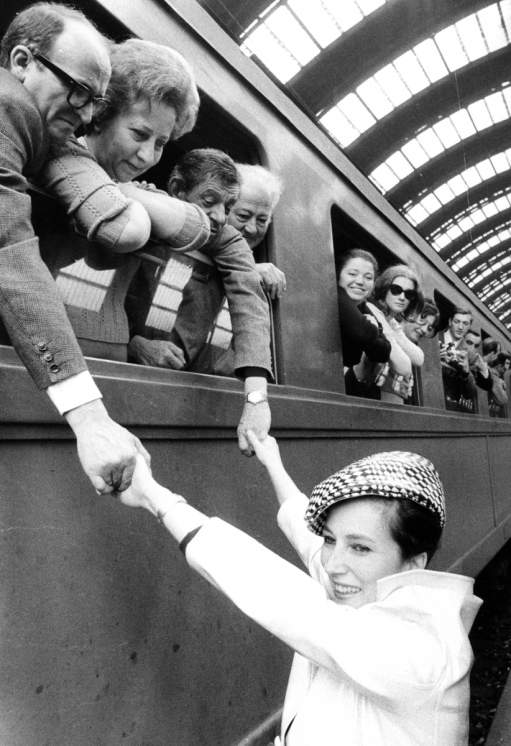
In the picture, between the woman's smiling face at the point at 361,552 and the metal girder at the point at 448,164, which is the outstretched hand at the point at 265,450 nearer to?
the woman's smiling face at the point at 361,552

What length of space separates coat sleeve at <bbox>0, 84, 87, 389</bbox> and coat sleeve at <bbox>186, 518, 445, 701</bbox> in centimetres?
42

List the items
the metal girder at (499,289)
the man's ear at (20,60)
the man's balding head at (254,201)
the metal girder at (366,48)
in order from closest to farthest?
the man's ear at (20,60) → the man's balding head at (254,201) → the metal girder at (366,48) → the metal girder at (499,289)

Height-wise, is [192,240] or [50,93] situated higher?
[50,93]

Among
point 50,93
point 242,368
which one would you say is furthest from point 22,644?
point 50,93

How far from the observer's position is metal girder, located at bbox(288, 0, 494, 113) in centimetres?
272

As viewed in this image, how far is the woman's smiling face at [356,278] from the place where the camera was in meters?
3.18

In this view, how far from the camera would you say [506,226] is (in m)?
6.29

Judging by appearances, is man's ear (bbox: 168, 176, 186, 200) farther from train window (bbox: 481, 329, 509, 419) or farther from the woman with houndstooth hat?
train window (bbox: 481, 329, 509, 419)

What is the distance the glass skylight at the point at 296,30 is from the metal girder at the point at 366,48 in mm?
43

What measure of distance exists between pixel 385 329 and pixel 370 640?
2606 mm

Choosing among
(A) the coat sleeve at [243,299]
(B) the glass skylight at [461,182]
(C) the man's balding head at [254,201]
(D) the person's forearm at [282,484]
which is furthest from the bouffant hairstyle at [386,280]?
(D) the person's forearm at [282,484]

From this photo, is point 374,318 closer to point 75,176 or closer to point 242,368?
point 242,368

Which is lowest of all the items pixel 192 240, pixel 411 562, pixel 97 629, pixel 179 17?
pixel 97 629

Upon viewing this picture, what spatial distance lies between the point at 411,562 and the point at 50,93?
1.17 meters
